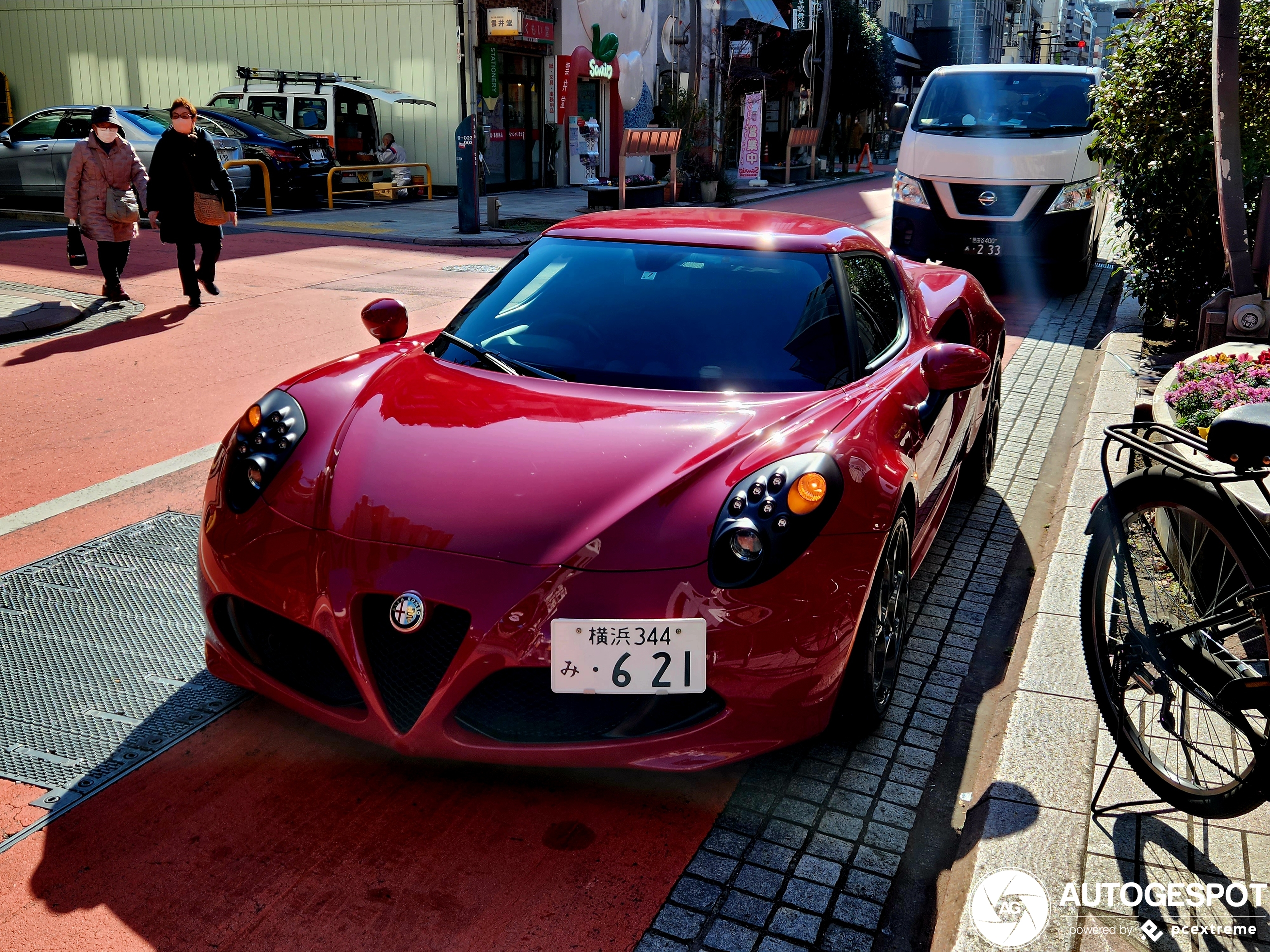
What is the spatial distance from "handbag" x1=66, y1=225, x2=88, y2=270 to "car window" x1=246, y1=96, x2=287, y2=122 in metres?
13.1

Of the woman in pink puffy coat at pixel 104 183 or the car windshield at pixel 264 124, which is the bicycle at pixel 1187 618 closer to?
the woman in pink puffy coat at pixel 104 183

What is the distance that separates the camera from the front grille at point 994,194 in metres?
11.8

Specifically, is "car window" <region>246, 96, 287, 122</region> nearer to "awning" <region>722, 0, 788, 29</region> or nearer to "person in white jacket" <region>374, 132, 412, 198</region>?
"person in white jacket" <region>374, 132, 412, 198</region>

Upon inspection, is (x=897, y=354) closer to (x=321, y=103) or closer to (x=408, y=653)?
(x=408, y=653)

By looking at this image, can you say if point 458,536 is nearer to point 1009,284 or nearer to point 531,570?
point 531,570

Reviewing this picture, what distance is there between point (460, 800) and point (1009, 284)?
1093cm

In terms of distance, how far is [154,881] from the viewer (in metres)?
2.78

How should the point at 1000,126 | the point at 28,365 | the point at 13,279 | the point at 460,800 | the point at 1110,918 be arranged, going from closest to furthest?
the point at 1110,918, the point at 460,800, the point at 28,365, the point at 13,279, the point at 1000,126

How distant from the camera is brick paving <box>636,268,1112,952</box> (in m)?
2.71

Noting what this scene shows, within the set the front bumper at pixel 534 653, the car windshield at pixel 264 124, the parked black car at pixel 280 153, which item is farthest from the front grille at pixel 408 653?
the car windshield at pixel 264 124

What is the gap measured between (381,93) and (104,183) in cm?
1411

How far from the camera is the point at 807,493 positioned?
308cm

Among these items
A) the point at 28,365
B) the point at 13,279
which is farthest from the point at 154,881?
the point at 13,279

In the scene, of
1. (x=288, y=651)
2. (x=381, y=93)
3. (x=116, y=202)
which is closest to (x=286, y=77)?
(x=381, y=93)
